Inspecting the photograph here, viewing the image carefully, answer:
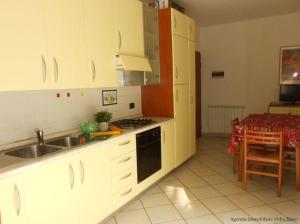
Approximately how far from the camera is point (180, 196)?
3.08m

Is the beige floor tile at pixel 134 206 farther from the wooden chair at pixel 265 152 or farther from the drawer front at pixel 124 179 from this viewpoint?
the wooden chair at pixel 265 152

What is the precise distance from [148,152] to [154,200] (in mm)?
554

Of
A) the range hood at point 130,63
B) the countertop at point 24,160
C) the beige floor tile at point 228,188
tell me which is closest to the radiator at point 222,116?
the beige floor tile at point 228,188

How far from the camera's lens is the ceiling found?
4.23 metres

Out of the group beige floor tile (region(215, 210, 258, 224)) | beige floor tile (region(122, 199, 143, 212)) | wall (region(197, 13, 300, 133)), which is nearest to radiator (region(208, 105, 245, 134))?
wall (region(197, 13, 300, 133))

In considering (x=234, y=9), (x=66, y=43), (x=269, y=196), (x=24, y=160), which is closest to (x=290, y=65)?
(x=234, y=9)

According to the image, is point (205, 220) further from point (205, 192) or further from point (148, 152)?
point (148, 152)

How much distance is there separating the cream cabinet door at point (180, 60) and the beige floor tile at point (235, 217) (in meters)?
1.88

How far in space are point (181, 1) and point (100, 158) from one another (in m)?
2.90

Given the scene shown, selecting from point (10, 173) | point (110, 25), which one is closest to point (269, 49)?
point (110, 25)

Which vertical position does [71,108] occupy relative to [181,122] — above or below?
above

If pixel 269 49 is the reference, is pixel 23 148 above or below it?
below

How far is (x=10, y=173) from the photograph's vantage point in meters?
1.61

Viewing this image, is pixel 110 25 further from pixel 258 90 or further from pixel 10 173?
pixel 258 90
